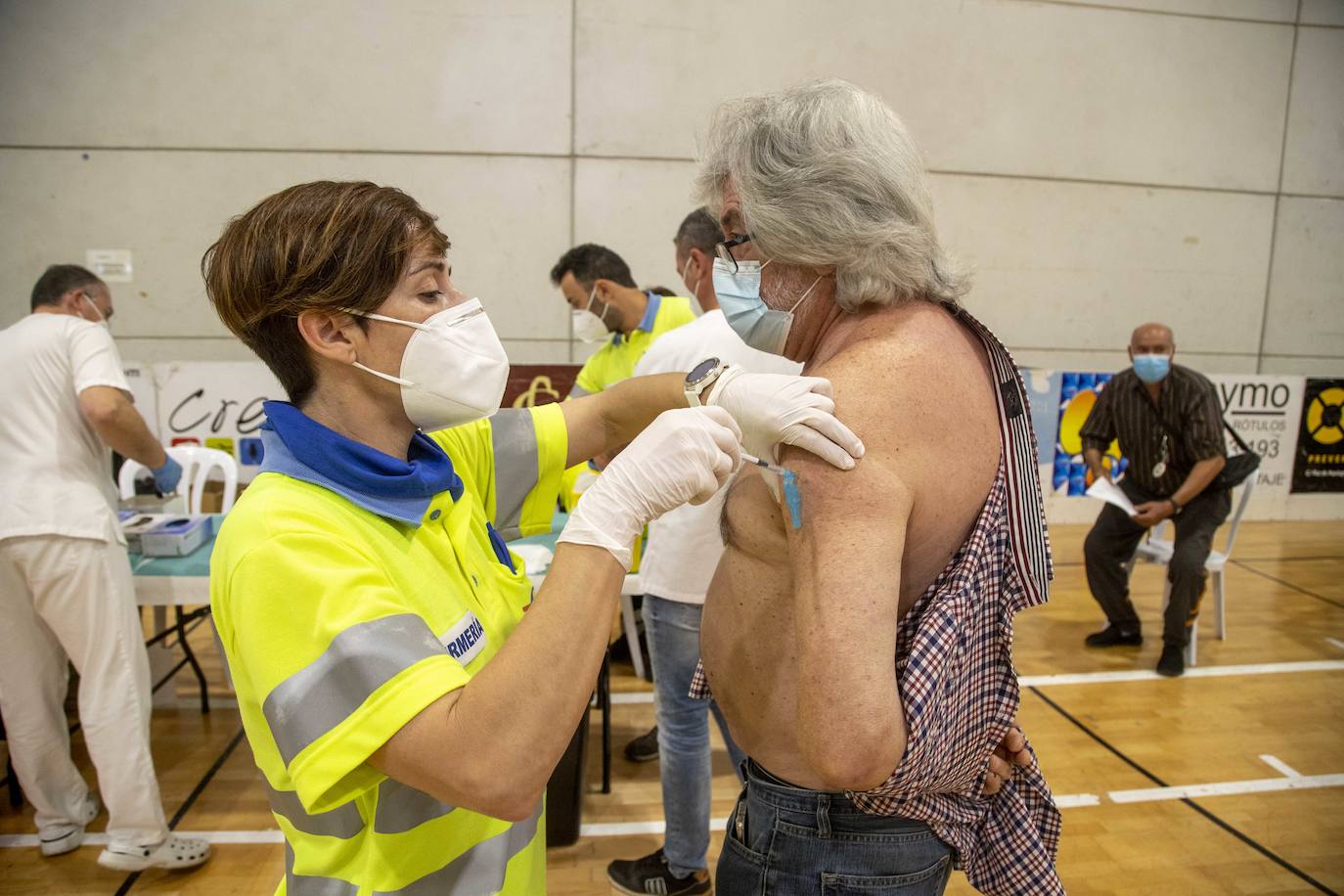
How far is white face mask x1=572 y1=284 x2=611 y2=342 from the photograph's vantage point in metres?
4.08

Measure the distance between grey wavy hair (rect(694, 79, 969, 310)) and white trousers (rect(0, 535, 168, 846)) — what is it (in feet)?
8.32

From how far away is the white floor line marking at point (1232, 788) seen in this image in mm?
3023

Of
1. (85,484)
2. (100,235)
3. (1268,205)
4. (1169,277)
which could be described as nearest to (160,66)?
(100,235)

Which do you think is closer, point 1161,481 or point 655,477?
point 655,477

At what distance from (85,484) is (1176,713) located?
445 centimetres

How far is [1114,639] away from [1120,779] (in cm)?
146

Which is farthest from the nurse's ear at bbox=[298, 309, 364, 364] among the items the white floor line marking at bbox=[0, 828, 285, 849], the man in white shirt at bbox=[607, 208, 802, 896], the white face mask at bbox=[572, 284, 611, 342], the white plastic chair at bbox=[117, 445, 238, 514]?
the white plastic chair at bbox=[117, 445, 238, 514]

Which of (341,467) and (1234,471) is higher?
(341,467)

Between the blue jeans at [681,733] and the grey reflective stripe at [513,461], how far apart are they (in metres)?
0.99

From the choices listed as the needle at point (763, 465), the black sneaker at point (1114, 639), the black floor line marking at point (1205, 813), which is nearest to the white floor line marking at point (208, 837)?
the needle at point (763, 465)

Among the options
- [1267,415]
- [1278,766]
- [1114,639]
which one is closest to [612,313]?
[1114,639]

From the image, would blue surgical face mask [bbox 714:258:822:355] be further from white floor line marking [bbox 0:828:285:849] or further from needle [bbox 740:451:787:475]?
white floor line marking [bbox 0:828:285:849]

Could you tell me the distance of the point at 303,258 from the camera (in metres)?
0.99

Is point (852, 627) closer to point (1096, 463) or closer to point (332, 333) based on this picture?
point (332, 333)
